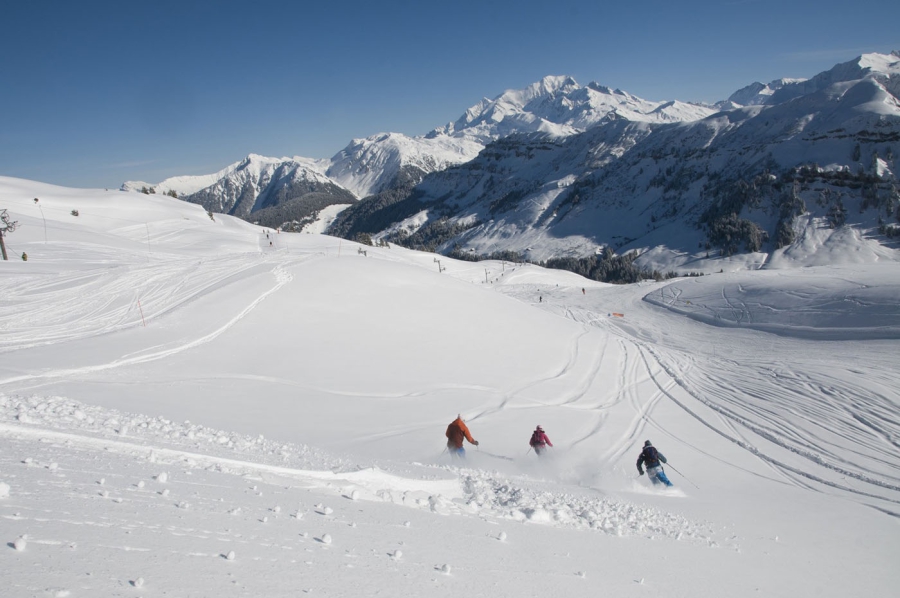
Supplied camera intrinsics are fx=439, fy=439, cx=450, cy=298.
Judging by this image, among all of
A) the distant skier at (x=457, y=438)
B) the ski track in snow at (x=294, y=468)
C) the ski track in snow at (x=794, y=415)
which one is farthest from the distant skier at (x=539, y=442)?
the ski track in snow at (x=294, y=468)

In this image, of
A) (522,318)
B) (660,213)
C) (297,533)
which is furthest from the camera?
(660,213)

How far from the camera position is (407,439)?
41.7ft

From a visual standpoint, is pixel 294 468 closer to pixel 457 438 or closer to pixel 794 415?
pixel 457 438

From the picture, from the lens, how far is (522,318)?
3009 centimetres

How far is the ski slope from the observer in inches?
193

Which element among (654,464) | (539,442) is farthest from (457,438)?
(654,464)

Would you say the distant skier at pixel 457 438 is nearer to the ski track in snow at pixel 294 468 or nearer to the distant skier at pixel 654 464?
the ski track in snow at pixel 294 468

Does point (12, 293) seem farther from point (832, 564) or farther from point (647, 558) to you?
point (832, 564)

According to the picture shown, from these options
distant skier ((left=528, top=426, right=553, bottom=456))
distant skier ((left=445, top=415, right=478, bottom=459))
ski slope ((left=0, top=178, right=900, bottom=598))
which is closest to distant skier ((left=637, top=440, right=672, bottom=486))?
ski slope ((left=0, top=178, right=900, bottom=598))

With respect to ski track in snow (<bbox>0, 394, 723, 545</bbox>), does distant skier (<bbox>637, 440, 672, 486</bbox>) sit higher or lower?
lower

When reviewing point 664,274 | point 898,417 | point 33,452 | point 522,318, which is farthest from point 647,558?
point 664,274

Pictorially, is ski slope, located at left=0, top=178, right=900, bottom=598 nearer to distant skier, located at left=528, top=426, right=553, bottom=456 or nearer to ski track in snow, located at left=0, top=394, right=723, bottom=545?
ski track in snow, located at left=0, top=394, right=723, bottom=545

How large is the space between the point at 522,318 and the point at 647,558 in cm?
2344

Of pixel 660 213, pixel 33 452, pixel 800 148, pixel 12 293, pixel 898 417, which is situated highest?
pixel 800 148
